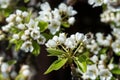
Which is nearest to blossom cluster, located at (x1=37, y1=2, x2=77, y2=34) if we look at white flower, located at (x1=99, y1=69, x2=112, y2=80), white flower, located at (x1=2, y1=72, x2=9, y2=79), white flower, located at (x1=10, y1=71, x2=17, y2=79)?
white flower, located at (x1=99, y1=69, x2=112, y2=80)

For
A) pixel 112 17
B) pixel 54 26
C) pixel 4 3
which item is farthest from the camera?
pixel 112 17

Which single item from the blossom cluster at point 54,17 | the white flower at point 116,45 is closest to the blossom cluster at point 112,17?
the white flower at point 116,45

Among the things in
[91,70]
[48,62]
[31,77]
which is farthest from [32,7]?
[91,70]

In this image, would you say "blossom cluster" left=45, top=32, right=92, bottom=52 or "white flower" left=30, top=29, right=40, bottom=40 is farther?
"white flower" left=30, top=29, right=40, bottom=40

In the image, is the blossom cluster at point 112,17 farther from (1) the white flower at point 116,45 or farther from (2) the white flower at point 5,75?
(2) the white flower at point 5,75

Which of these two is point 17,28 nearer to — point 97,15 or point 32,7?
point 32,7

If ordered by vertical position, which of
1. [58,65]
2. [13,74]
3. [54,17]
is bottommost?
[58,65]

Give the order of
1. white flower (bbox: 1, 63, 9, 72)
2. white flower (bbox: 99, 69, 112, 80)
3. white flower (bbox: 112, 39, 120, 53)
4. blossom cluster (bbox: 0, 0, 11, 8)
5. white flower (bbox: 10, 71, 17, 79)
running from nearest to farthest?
white flower (bbox: 99, 69, 112, 80), white flower (bbox: 112, 39, 120, 53), blossom cluster (bbox: 0, 0, 11, 8), white flower (bbox: 1, 63, 9, 72), white flower (bbox: 10, 71, 17, 79)

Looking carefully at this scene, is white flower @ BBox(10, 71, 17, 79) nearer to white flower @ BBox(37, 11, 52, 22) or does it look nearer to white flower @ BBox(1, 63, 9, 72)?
white flower @ BBox(1, 63, 9, 72)

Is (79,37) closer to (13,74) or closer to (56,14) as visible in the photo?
(56,14)

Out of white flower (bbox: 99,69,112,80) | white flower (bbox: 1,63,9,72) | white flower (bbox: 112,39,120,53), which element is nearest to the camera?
white flower (bbox: 99,69,112,80)

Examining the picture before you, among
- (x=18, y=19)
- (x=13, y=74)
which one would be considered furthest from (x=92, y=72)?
(x=13, y=74)
